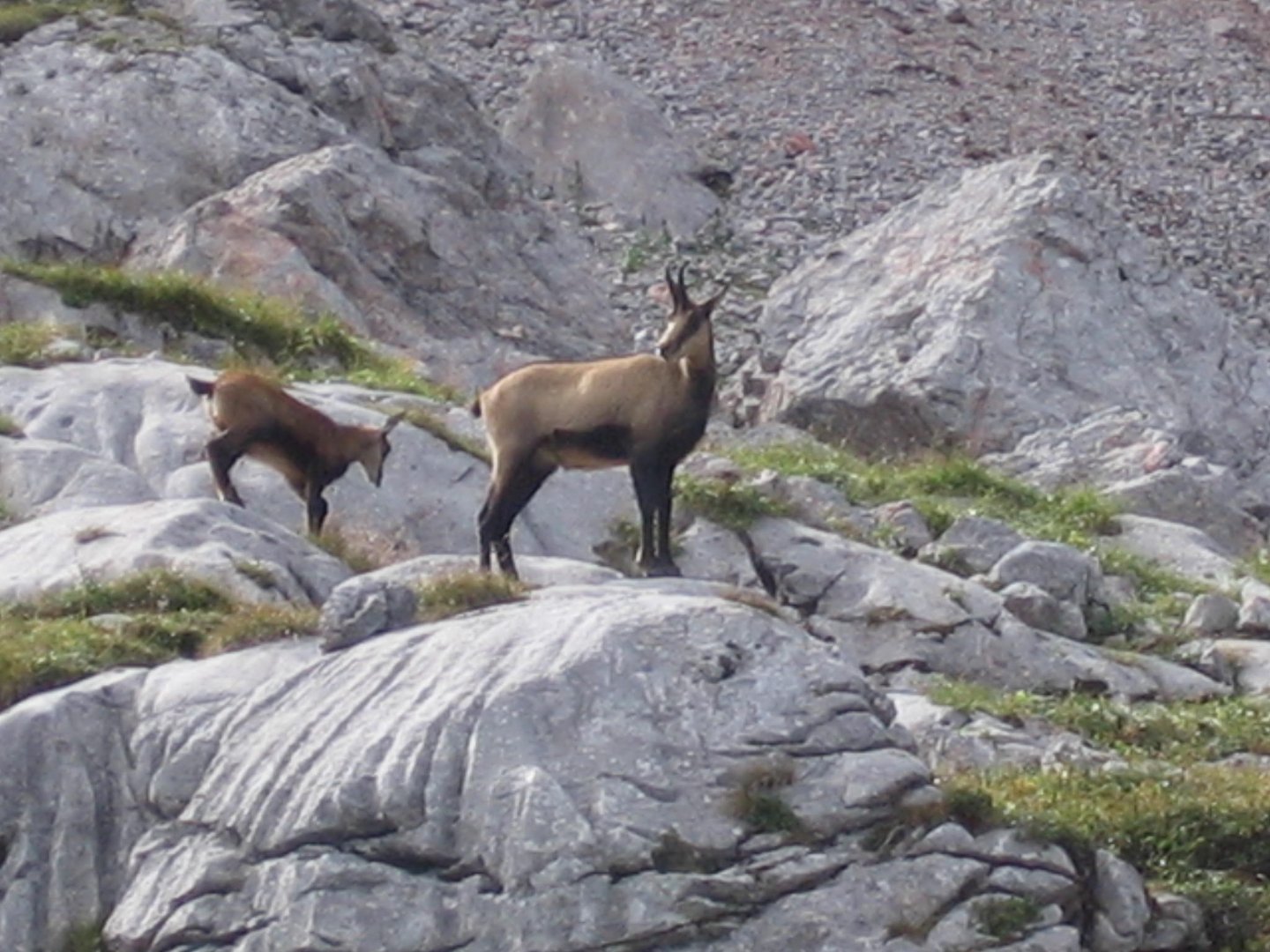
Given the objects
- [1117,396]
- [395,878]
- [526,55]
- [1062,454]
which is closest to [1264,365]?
[1117,396]

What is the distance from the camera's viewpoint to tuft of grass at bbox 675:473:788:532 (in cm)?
1995

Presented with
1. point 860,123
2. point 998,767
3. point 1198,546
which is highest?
point 998,767

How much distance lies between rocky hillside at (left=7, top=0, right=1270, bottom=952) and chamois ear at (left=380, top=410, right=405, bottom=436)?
0.19 m

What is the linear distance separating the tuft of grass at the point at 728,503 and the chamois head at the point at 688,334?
3.39 meters

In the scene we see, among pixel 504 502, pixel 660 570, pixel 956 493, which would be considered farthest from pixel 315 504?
pixel 956 493

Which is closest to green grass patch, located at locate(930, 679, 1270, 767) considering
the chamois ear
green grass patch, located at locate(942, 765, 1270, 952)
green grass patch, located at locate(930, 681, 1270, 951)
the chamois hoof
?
green grass patch, located at locate(930, 681, 1270, 951)

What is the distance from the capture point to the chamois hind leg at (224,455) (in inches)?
736

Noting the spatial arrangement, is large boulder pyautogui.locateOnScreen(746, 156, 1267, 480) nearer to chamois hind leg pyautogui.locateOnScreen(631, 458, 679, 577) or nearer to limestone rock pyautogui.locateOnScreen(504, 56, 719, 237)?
limestone rock pyautogui.locateOnScreen(504, 56, 719, 237)

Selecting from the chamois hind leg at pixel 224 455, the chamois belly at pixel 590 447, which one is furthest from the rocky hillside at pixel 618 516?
the chamois belly at pixel 590 447

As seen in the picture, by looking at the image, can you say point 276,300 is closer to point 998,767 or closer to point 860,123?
point 998,767

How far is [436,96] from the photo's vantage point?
33.4 meters

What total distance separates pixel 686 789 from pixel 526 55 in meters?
32.6

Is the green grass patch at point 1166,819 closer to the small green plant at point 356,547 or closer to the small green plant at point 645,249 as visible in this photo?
the small green plant at point 356,547

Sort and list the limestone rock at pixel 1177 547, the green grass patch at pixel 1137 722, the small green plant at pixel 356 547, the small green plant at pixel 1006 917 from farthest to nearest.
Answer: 1. the limestone rock at pixel 1177 547
2. the small green plant at pixel 356 547
3. the green grass patch at pixel 1137 722
4. the small green plant at pixel 1006 917
